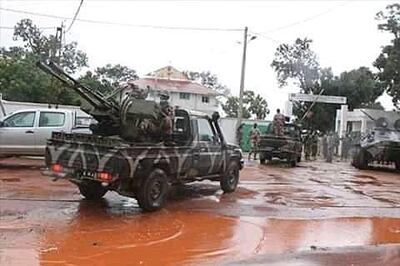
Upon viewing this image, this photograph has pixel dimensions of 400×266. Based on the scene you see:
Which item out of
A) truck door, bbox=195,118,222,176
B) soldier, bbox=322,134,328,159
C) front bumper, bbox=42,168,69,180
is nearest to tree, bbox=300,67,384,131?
soldier, bbox=322,134,328,159

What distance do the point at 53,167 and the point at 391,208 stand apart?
705cm

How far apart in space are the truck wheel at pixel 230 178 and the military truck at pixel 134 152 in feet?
1.67

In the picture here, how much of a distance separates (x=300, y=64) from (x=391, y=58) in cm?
1039

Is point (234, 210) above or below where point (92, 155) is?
below

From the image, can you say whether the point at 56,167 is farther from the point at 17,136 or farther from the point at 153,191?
the point at 17,136

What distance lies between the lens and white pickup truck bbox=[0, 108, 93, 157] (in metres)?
14.7

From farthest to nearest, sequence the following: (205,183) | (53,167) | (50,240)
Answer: (205,183) → (53,167) → (50,240)

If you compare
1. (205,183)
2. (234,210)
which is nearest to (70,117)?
(205,183)

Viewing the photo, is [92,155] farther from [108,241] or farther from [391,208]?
[391,208]

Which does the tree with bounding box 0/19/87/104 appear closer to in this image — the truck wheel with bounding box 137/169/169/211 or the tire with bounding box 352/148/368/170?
the tire with bounding box 352/148/368/170

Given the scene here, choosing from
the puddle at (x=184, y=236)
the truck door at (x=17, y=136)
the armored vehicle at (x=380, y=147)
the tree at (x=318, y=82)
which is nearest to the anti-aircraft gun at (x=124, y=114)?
the puddle at (x=184, y=236)

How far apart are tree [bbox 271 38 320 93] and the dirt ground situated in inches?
1161

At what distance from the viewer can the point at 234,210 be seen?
10.2 meters

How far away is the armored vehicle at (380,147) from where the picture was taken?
21.0 m
